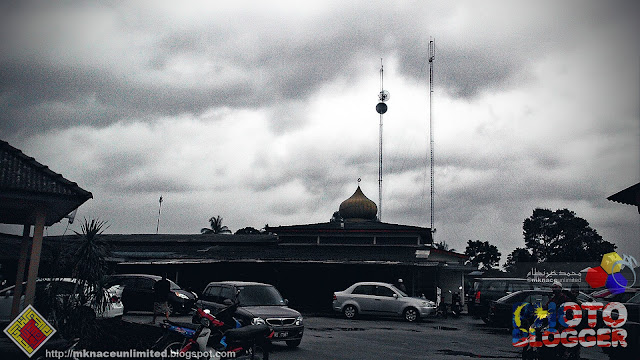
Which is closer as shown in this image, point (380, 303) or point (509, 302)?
point (509, 302)

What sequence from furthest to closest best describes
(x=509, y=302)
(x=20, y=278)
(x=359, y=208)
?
(x=359, y=208)
(x=509, y=302)
(x=20, y=278)

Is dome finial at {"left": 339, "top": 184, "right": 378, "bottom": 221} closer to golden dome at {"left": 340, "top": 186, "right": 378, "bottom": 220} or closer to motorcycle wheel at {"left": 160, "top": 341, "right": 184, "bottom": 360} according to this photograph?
golden dome at {"left": 340, "top": 186, "right": 378, "bottom": 220}

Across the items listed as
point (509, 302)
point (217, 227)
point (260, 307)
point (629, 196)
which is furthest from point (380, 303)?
point (217, 227)

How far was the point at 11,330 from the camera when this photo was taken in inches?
302

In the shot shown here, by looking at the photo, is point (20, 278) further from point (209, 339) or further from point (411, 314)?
point (411, 314)

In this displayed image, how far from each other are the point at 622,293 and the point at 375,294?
33.7 ft

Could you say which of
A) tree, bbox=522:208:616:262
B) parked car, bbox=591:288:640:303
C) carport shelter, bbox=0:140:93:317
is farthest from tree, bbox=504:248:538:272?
carport shelter, bbox=0:140:93:317

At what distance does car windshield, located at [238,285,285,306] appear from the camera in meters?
13.7

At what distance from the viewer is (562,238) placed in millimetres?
69125

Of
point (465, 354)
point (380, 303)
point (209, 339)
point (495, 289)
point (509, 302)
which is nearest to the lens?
point (209, 339)

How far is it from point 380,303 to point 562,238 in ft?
179

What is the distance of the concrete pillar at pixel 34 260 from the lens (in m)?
11.0

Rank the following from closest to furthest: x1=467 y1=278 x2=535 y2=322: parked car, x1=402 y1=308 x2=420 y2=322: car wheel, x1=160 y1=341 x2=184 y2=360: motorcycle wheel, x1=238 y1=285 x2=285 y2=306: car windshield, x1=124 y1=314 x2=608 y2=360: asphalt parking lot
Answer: x1=160 y1=341 x2=184 y2=360: motorcycle wheel → x1=124 y1=314 x2=608 y2=360: asphalt parking lot → x1=238 y1=285 x2=285 y2=306: car windshield → x1=402 y1=308 x2=420 y2=322: car wheel → x1=467 y1=278 x2=535 y2=322: parked car

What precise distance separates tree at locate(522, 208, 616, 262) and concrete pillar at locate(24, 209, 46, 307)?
63.8m
